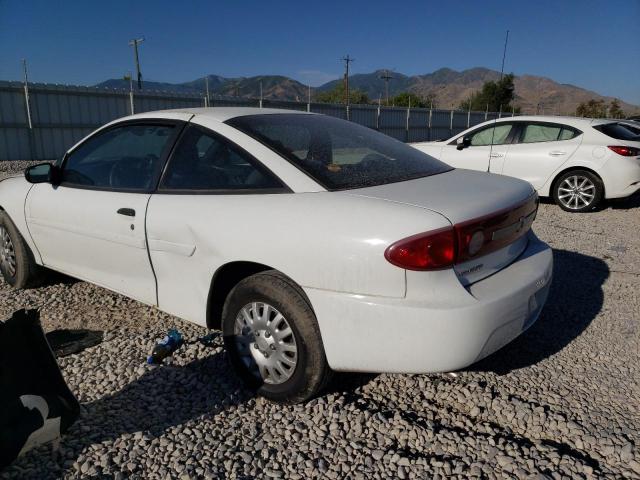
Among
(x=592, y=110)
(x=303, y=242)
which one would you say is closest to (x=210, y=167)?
(x=303, y=242)

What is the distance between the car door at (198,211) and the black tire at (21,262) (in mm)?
1753

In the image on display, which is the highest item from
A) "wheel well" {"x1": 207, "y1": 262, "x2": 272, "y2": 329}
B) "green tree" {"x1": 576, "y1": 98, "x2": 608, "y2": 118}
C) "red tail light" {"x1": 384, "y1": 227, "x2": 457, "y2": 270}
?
"green tree" {"x1": 576, "y1": 98, "x2": 608, "y2": 118}

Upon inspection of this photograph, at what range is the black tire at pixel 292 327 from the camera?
7.88 ft

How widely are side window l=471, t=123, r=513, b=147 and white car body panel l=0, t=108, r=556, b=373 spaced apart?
20.0 feet

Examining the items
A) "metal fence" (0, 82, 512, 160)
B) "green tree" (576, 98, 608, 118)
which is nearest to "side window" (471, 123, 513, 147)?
"metal fence" (0, 82, 512, 160)

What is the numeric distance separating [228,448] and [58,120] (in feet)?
54.6

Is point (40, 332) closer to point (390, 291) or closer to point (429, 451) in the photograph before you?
point (390, 291)

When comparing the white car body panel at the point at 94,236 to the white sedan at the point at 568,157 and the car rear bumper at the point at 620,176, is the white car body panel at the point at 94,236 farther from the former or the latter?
the car rear bumper at the point at 620,176

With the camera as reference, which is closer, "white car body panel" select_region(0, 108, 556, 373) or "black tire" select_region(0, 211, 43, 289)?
"white car body panel" select_region(0, 108, 556, 373)

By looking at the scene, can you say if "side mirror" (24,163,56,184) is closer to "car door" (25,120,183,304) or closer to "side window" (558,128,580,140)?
"car door" (25,120,183,304)

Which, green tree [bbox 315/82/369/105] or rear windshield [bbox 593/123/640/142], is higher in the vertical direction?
green tree [bbox 315/82/369/105]

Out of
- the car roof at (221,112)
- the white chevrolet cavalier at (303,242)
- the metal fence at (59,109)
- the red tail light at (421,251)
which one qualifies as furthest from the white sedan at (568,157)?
the metal fence at (59,109)

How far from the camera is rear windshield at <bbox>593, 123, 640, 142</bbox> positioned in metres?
7.84

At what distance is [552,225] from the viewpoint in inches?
272
